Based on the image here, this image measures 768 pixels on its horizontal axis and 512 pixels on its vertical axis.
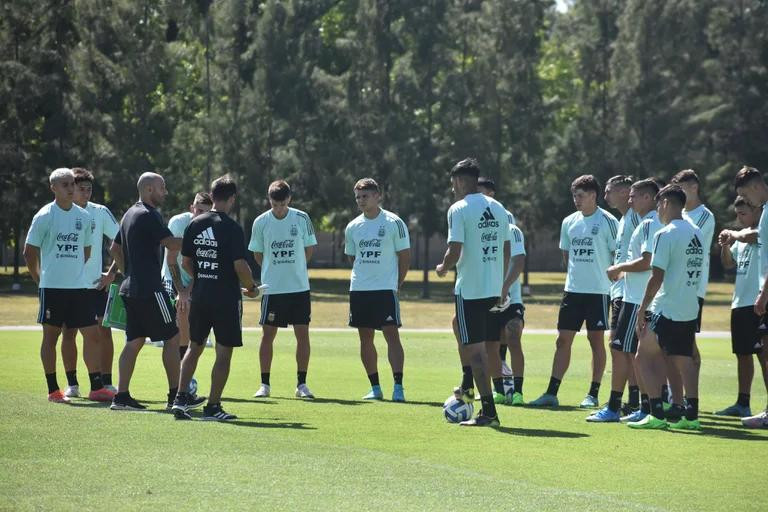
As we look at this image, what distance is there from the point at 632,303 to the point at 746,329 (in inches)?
65.8

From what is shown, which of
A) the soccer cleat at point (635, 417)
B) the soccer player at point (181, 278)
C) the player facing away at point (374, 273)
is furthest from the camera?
the player facing away at point (374, 273)

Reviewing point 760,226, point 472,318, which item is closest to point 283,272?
point 472,318

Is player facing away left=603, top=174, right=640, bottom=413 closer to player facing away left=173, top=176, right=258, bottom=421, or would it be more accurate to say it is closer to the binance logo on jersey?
the binance logo on jersey

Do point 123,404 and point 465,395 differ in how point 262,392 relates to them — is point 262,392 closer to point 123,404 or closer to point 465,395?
point 123,404

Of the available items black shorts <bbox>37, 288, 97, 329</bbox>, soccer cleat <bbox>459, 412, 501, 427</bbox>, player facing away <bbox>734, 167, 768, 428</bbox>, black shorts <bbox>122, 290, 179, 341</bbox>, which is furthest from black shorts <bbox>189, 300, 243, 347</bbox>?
player facing away <bbox>734, 167, 768, 428</bbox>

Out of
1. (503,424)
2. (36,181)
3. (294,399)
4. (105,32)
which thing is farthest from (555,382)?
(105,32)

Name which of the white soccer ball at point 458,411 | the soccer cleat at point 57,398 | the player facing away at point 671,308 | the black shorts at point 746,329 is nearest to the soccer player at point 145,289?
the soccer cleat at point 57,398

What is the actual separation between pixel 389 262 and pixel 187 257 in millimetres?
3311

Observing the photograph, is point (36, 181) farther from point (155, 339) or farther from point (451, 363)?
point (155, 339)

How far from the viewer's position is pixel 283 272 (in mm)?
14258

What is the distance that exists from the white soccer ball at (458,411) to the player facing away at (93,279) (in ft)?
12.3

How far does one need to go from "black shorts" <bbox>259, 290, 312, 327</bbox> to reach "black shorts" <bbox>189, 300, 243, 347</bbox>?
9.03ft

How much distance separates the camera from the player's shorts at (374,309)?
1397 centimetres

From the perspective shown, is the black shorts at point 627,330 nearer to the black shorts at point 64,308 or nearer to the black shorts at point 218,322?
the black shorts at point 218,322
